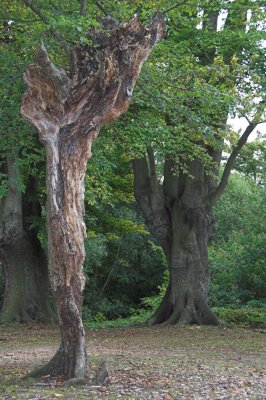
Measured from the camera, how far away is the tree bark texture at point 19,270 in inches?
791

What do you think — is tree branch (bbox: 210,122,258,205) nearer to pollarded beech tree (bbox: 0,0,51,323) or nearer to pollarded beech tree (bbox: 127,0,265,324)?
pollarded beech tree (bbox: 127,0,265,324)

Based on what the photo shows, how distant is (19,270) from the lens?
68.4 feet

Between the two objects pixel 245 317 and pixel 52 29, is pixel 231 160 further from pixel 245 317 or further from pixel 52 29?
pixel 52 29

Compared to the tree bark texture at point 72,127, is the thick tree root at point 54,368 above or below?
below

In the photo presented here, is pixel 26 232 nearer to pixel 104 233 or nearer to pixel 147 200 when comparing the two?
pixel 147 200

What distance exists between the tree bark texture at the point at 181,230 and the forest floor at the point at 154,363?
1159 mm

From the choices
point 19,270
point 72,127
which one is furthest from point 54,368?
point 19,270

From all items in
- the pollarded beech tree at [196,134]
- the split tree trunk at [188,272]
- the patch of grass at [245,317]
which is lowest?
the patch of grass at [245,317]

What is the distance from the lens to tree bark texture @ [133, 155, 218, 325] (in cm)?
1923

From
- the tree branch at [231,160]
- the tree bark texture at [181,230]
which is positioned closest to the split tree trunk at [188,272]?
the tree bark texture at [181,230]

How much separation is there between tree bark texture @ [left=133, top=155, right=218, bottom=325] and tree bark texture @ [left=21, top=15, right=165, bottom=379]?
10.7 m

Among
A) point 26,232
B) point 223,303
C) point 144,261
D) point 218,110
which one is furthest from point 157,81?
point 144,261

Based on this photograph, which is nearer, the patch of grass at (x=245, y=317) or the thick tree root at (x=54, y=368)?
the thick tree root at (x=54, y=368)

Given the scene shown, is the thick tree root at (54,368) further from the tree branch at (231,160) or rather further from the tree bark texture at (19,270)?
the tree bark texture at (19,270)
